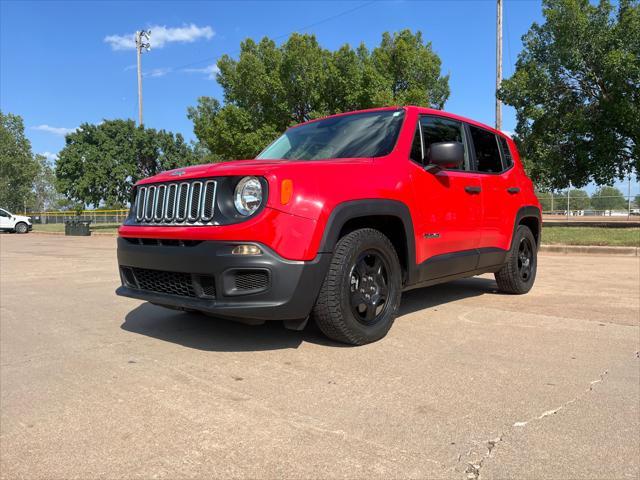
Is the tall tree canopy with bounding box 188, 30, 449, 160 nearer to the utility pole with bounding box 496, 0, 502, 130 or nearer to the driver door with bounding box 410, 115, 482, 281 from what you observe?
the utility pole with bounding box 496, 0, 502, 130

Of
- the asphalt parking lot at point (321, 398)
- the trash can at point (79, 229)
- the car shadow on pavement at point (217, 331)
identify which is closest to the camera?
the asphalt parking lot at point (321, 398)

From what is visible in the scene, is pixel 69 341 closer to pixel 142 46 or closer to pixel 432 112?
pixel 432 112

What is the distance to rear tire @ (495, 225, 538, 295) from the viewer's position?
5.79 meters

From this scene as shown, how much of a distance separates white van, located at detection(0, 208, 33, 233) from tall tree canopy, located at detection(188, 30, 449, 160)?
15123mm

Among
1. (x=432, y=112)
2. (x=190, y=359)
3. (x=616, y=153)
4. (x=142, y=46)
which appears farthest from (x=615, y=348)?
(x=142, y=46)

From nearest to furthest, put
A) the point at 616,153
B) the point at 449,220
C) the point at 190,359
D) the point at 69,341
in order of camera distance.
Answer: the point at 190,359, the point at 69,341, the point at 449,220, the point at 616,153

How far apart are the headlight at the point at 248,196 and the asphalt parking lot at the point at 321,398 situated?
1048 millimetres

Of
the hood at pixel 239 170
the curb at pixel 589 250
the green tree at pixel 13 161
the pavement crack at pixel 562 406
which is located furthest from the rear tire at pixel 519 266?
the green tree at pixel 13 161

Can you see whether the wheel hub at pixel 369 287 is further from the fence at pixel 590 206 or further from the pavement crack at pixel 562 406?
the fence at pixel 590 206

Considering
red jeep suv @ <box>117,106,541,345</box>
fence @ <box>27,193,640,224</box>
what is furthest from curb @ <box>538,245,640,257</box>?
fence @ <box>27,193,640,224</box>

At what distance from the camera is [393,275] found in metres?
3.96

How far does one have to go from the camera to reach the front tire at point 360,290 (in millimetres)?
3467

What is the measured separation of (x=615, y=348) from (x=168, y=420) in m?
3.25

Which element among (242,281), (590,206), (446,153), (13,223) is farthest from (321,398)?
(13,223)
